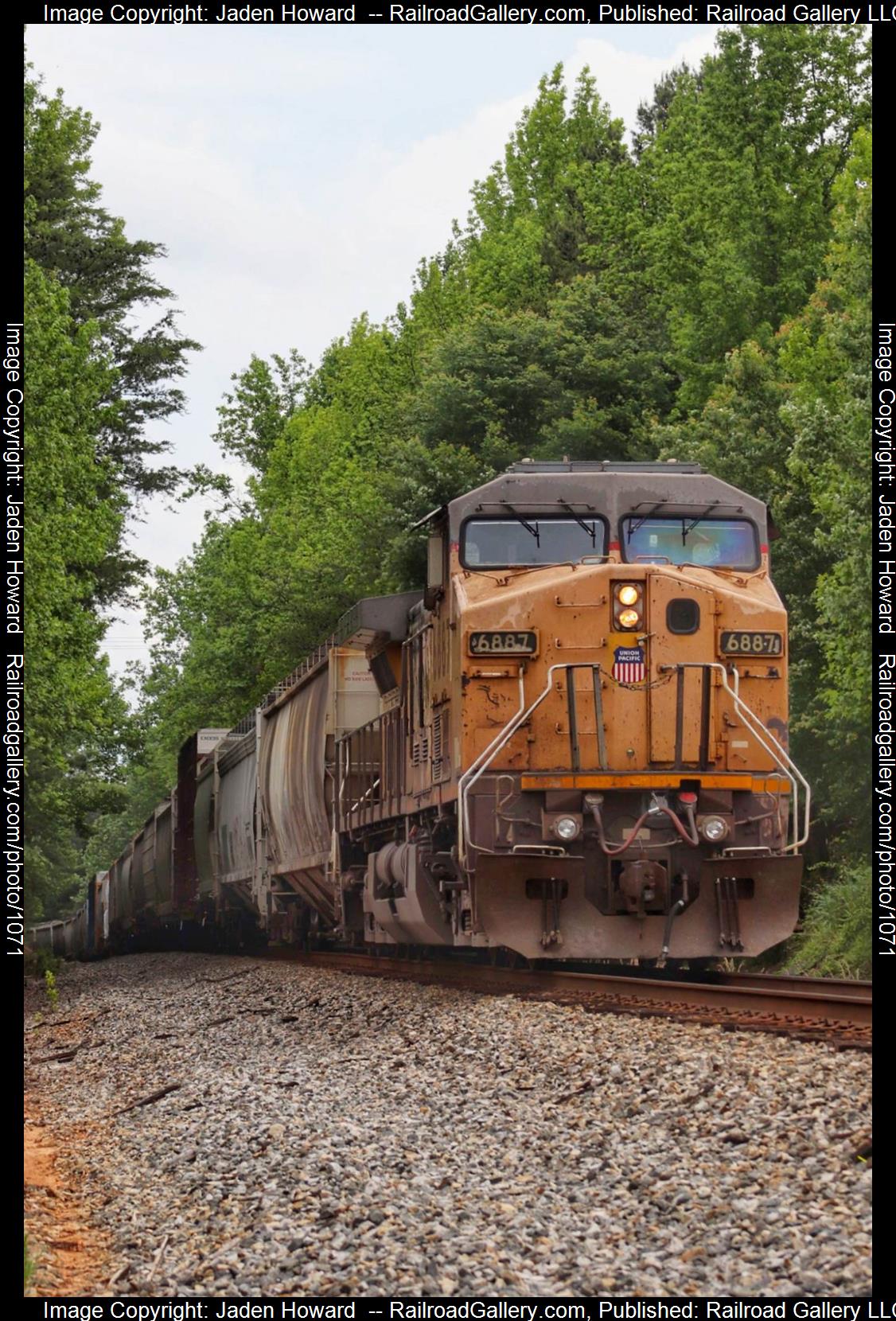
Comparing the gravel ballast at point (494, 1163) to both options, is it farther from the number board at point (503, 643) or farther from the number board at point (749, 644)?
the number board at point (749, 644)

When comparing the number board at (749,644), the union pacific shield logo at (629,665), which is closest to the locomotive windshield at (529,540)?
the union pacific shield logo at (629,665)

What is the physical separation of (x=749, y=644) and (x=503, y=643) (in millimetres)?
1945

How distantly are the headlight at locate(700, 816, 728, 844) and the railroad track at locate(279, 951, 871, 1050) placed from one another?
109cm

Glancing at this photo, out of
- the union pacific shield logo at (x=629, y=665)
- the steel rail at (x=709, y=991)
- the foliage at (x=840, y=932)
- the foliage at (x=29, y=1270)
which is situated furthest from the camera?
the foliage at (x=840, y=932)

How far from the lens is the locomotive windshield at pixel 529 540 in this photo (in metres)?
12.5

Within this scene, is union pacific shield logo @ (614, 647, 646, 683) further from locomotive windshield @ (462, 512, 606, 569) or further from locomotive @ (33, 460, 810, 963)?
locomotive windshield @ (462, 512, 606, 569)

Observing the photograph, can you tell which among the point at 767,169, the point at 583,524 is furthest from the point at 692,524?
the point at 767,169

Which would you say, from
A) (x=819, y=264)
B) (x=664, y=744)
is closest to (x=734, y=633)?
(x=664, y=744)

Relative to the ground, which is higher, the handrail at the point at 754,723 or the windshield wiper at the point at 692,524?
the windshield wiper at the point at 692,524

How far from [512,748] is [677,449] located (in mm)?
13041

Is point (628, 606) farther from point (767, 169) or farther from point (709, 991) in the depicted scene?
point (767, 169)

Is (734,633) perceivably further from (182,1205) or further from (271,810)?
(271,810)

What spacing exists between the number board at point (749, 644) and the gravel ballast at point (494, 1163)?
3.16m

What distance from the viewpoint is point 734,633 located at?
11984mm
